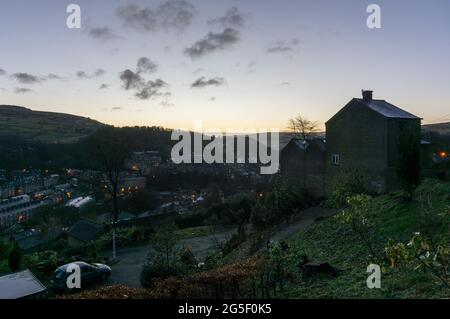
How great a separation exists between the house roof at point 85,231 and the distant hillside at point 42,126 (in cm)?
8242

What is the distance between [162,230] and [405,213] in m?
10.1

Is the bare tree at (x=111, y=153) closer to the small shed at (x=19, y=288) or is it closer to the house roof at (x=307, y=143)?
the house roof at (x=307, y=143)

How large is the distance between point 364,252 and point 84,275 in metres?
10.9

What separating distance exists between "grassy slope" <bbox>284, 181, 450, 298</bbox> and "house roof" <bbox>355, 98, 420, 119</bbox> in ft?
25.5

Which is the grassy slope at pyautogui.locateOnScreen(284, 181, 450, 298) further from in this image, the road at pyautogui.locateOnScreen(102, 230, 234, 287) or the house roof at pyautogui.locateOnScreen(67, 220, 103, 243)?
the house roof at pyautogui.locateOnScreen(67, 220, 103, 243)

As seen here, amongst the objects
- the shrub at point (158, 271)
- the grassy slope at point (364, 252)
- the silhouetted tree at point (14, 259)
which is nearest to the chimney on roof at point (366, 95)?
the grassy slope at point (364, 252)

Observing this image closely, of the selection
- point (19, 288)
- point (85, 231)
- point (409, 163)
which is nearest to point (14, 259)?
point (19, 288)

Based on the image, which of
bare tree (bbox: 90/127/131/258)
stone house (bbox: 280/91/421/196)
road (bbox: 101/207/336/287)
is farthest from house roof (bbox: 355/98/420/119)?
bare tree (bbox: 90/127/131/258)

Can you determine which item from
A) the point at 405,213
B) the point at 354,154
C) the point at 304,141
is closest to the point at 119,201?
the point at 304,141

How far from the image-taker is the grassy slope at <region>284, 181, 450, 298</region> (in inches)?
318

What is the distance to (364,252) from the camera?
11.9 meters

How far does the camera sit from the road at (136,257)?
1575 centimetres
